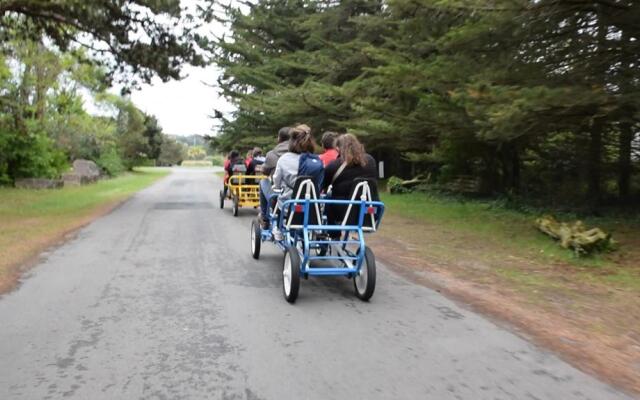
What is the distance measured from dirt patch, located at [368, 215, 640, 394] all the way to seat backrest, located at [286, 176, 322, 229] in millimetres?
1953

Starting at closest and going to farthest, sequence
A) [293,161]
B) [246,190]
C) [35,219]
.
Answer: [293,161], [35,219], [246,190]

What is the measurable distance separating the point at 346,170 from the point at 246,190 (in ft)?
28.9

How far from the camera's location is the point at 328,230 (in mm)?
7289

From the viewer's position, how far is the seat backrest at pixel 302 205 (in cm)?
705

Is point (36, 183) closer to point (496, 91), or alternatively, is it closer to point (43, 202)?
point (43, 202)

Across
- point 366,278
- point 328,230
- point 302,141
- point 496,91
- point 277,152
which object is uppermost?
point 496,91

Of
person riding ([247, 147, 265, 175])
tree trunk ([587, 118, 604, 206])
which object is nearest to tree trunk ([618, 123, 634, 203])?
tree trunk ([587, 118, 604, 206])

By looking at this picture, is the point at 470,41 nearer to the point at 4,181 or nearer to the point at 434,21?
the point at 434,21

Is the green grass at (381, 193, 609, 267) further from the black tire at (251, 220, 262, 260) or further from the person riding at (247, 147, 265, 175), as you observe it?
the black tire at (251, 220, 262, 260)

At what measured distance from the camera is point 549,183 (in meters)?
17.4

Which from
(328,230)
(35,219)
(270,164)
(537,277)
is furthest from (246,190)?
(537,277)

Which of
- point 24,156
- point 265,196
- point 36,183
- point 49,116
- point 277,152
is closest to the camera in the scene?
point 265,196

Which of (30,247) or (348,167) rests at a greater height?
(348,167)

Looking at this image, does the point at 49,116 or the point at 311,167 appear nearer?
the point at 311,167
